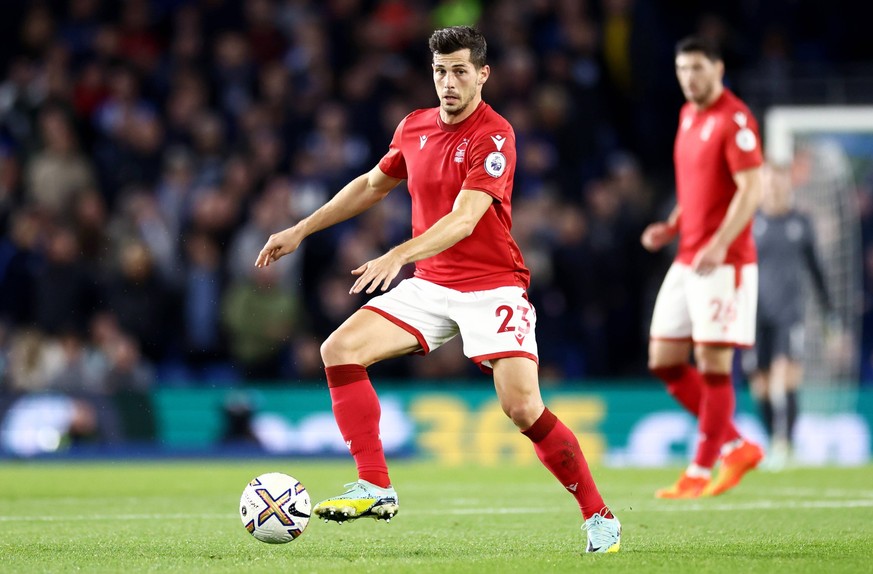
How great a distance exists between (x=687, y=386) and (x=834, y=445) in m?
5.04

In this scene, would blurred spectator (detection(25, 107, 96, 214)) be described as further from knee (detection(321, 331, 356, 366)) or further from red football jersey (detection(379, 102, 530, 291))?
knee (detection(321, 331, 356, 366))

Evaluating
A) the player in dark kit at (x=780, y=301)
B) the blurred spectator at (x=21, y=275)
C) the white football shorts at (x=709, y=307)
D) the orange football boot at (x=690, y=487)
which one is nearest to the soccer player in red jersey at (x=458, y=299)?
the white football shorts at (x=709, y=307)

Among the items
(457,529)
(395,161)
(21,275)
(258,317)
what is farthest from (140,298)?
(395,161)

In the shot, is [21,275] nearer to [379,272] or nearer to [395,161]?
[395,161]

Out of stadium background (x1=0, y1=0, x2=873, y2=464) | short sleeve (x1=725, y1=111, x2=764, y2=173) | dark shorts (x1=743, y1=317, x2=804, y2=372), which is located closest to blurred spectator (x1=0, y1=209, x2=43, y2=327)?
stadium background (x1=0, y1=0, x2=873, y2=464)

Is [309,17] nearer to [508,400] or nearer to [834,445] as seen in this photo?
[834,445]

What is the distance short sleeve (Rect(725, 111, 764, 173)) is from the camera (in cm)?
802

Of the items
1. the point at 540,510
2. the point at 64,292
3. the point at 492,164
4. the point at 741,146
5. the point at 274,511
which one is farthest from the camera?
the point at 64,292

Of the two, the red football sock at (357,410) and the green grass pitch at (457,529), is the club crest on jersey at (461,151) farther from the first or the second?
the green grass pitch at (457,529)

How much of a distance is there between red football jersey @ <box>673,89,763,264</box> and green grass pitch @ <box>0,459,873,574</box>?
148cm

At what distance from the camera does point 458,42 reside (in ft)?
18.9

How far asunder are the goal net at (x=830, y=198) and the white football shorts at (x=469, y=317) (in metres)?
8.10

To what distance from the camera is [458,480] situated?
10.3 m

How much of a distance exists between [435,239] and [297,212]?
907 centimetres
